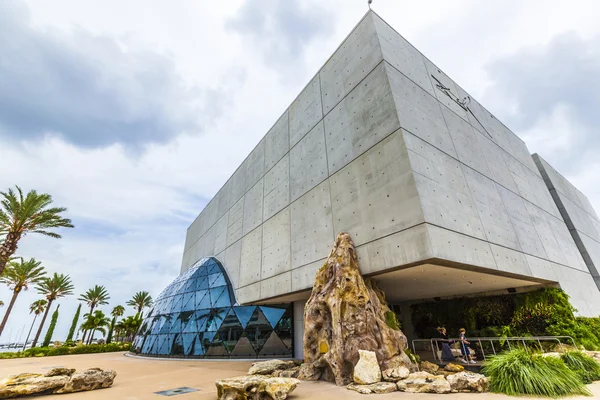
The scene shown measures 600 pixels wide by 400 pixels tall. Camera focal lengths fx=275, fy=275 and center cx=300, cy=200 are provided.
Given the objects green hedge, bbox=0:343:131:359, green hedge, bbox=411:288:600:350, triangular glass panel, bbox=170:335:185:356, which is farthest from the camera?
green hedge, bbox=0:343:131:359

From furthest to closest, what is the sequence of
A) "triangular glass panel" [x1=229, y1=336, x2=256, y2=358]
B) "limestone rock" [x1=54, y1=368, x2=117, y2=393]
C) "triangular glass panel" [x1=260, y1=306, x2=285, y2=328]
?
"triangular glass panel" [x1=260, y1=306, x2=285, y2=328]
"triangular glass panel" [x1=229, y1=336, x2=256, y2=358]
"limestone rock" [x1=54, y1=368, x2=117, y2=393]

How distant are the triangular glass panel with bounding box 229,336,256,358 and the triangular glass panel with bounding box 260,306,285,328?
5.94 ft

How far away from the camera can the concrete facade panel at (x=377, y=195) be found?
952 centimetres

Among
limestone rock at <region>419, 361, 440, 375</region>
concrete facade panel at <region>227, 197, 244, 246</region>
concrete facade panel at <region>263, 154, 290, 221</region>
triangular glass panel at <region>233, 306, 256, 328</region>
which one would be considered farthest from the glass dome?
limestone rock at <region>419, 361, 440, 375</region>

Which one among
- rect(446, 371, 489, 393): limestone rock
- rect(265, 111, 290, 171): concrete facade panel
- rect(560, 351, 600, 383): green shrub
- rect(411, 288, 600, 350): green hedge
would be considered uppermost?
rect(265, 111, 290, 171): concrete facade panel

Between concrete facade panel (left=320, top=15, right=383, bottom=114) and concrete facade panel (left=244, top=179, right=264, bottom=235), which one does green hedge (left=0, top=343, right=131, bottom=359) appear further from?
concrete facade panel (left=320, top=15, right=383, bottom=114)

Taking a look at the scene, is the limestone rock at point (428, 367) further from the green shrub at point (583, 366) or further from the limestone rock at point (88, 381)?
the limestone rock at point (88, 381)

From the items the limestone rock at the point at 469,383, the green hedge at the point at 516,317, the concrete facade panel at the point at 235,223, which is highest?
the concrete facade panel at the point at 235,223

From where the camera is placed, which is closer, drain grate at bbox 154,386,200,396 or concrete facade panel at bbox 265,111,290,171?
drain grate at bbox 154,386,200,396

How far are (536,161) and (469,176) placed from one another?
52.5ft

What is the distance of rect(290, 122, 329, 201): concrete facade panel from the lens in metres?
14.0

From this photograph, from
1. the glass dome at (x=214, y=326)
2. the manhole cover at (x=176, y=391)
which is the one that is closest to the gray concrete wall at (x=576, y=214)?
the glass dome at (x=214, y=326)

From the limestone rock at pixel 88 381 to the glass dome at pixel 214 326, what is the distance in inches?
354

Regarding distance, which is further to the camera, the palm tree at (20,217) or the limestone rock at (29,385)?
the palm tree at (20,217)
